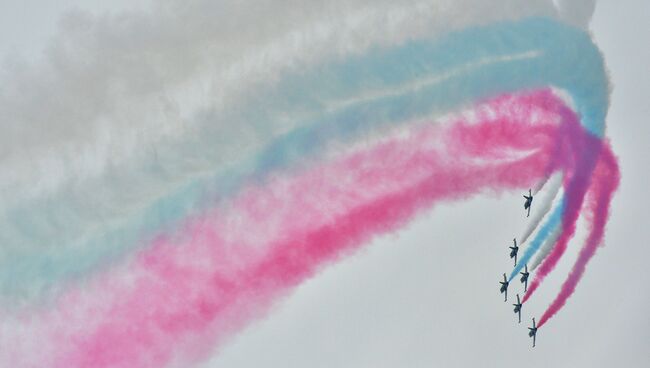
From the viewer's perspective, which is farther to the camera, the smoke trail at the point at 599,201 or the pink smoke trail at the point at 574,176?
the smoke trail at the point at 599,201

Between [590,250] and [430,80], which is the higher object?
[430,80]

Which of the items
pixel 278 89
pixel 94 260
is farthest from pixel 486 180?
pixel 94 260

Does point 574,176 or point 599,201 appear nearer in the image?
point 574,176

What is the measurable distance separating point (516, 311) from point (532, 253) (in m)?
6.03

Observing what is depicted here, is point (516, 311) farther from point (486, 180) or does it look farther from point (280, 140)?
point (280, 140)

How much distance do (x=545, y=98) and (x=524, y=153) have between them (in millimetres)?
1903

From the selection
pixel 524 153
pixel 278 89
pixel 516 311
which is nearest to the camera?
pixel 278 89

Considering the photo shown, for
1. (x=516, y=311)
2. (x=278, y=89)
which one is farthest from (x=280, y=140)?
(x=516, y=311)

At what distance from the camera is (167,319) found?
4066 centimetres

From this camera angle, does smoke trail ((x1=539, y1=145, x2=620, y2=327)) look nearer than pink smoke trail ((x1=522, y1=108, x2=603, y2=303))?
No

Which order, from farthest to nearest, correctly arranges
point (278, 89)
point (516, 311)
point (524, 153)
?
point (516, 311) < point (524, 153) < point (278, 89)

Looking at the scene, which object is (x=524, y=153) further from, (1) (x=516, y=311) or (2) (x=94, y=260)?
(2) (x=94, y=260)

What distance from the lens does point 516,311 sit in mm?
48938

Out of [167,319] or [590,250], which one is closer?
[167,319]
